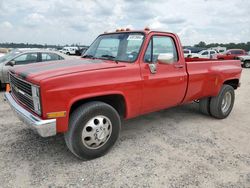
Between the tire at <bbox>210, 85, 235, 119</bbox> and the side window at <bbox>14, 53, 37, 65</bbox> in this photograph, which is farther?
the side window at <bbox>14, 53, 37, 65</bbox>

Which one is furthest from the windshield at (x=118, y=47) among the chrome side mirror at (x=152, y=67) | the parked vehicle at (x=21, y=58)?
the parked vehicle at (x=21, y=58)

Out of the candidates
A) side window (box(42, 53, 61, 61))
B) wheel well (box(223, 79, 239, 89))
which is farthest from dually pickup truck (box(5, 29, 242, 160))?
side window (box(42, 53, 61, 61))

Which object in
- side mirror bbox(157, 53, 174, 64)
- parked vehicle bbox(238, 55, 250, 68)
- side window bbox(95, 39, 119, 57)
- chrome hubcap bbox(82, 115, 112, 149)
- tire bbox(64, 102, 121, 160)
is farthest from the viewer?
parked vehicle bbox(238, 55, 250, 68)

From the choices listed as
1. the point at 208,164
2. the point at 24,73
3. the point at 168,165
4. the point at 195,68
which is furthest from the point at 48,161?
the point at 195,68

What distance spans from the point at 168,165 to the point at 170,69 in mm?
1786

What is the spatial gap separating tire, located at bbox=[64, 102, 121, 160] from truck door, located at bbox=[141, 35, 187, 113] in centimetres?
74

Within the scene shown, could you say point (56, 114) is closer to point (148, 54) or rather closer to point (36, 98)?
point (36, 98)

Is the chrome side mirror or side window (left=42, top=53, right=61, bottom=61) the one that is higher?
the chrome side mirror

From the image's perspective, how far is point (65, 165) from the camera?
3.58 meters

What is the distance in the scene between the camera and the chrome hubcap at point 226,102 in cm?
605

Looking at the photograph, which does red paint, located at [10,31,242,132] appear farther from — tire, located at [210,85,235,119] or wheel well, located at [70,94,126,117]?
tire, located at [210,85,235,119]

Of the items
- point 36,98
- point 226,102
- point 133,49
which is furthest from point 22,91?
point 226,102

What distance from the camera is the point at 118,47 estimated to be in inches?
174

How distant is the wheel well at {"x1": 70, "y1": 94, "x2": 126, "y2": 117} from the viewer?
359cm
